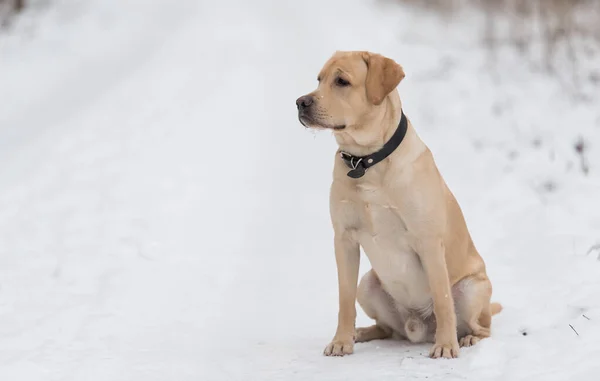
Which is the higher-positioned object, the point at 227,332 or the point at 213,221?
the point at 213,221

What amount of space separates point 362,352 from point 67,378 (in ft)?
4.77

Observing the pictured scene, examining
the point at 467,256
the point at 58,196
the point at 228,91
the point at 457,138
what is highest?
the point at 228,91

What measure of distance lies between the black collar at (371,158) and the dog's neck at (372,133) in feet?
0.08

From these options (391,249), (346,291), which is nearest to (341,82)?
(391,249)

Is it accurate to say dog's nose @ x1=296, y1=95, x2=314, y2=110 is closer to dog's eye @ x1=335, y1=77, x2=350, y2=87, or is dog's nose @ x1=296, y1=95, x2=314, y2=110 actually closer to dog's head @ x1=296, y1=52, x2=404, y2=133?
dog's head @ x1=296, y1=52, x2=404, y2=133

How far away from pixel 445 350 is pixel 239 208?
3677 millimetres

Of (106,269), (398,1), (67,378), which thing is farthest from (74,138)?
(398,1)

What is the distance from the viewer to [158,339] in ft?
14.2

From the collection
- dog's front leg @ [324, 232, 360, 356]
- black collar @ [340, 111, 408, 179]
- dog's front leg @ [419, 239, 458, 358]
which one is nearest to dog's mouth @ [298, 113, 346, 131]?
black collar @ [340, 111, 408, 179]

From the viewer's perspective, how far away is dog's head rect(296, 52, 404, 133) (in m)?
3.78

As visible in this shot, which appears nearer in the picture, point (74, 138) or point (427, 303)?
point (427, 303)

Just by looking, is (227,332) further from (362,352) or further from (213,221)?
(213,221)

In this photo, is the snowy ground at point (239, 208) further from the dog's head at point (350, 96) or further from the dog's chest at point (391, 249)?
the dog's head at point (350, 96)

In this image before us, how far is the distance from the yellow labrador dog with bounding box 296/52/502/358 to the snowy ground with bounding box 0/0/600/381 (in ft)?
0.73
